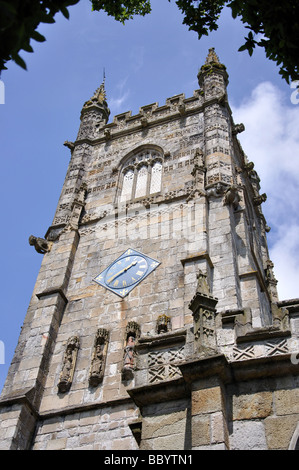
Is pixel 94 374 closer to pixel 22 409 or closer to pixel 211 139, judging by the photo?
pixel 22 409

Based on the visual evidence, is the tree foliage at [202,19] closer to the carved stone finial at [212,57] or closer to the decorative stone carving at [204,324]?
the decorative stone carving at [204,324]

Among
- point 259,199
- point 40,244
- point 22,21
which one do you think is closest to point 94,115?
point 259,199

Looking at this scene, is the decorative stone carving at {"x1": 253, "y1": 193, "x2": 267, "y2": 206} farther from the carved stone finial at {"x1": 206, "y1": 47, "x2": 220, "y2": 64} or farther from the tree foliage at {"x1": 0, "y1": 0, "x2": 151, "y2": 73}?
the tree foliage at {"x1": 0, "y1": 0, "x2": 151, "y2": 73}

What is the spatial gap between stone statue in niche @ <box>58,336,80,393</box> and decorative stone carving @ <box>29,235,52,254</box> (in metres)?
4.27

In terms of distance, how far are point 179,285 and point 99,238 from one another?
4144mm

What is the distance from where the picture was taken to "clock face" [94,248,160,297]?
14.8 metres

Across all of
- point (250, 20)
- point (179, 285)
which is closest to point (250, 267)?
point (179, 285)

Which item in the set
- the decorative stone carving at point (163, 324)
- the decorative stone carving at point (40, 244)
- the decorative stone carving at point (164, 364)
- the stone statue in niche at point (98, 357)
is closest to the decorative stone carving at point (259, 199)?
the decorative stone carving at point (40, 244)

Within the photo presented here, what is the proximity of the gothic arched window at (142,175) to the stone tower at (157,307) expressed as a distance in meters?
0.06

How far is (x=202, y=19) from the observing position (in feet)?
26.3

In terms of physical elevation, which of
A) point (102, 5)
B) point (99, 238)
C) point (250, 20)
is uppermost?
point (99, 238)

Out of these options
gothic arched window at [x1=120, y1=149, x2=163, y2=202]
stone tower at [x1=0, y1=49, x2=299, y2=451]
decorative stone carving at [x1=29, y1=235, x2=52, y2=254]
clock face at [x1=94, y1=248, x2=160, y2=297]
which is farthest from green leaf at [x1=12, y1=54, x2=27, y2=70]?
gothic arched window at [x1=120, y1=149, x2=163, y2=202]

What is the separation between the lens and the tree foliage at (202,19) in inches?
167

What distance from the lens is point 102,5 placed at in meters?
8.90
